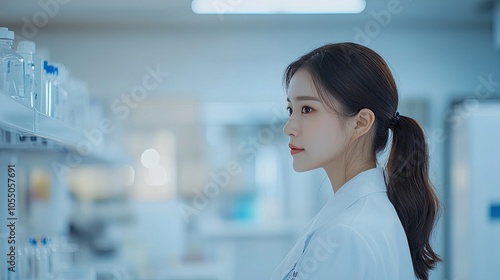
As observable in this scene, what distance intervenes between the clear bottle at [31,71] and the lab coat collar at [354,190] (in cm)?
80

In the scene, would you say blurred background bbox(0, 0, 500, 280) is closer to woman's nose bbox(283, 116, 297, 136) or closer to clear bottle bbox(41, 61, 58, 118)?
clear bottle bbox(41, 61, 58, 118)

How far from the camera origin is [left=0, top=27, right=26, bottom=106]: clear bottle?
61.2 inches

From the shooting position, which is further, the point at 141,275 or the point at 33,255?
the point at 141,275

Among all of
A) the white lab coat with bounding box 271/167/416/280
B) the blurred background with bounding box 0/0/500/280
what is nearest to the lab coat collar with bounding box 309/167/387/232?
the white lab coat with bounding box 271/167/416/280

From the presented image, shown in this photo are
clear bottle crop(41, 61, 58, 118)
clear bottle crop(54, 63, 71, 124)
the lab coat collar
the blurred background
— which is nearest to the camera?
the lab coat collar

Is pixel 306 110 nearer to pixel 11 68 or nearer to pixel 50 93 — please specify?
pixel 11 68

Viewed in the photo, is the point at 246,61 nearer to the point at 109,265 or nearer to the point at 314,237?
the point at 109,265

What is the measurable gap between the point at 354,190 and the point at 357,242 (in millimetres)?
203

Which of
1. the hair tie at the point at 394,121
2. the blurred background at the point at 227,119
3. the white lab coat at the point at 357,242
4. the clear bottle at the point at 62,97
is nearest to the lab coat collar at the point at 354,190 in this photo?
the white lab coat at the point at 357,242

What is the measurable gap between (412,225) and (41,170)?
246cm

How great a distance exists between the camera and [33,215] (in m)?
3.10

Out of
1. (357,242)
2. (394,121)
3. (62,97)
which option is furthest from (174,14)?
(357,242)

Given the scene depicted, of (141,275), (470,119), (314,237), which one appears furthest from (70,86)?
(470,119)

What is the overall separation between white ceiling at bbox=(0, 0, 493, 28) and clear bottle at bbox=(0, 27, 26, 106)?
3.11 m
